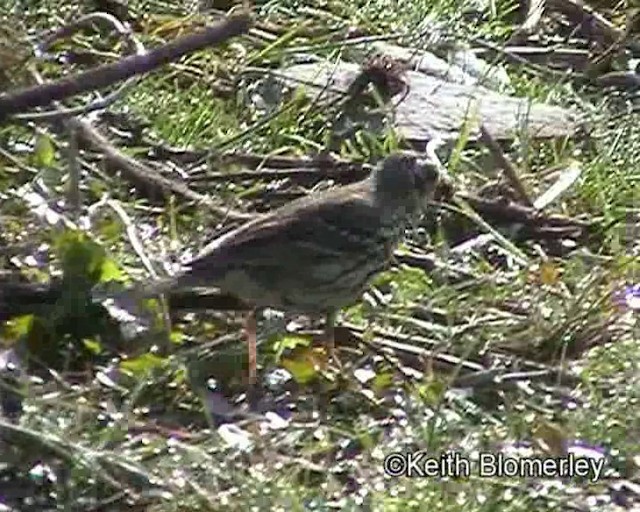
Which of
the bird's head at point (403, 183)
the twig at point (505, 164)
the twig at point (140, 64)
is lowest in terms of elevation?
the twig at point (505, 164)

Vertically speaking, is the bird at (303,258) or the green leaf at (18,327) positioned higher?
the bird at (303,258)

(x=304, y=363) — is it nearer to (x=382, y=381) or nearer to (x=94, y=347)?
(x=382, y=381)

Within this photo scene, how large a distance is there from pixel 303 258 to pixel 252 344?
0.25 metres

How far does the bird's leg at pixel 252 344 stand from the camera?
5.41 metres

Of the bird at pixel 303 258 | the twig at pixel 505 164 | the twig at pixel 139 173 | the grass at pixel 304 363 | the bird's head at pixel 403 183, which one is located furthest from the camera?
the twig at pixel 505 164

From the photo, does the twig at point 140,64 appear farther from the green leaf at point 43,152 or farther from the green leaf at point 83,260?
the green leaf at point 43,152

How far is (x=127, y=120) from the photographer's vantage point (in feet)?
22.3

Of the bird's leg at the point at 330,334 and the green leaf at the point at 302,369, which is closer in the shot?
the green leaf at the point at 302,369

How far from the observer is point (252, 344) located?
544 cm

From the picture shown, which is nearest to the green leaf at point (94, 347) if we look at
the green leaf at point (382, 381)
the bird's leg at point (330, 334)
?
the bird's leg at point (330, 334)

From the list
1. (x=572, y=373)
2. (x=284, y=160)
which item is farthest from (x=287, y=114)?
(x=572, y=373)

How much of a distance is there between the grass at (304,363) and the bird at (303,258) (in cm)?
14

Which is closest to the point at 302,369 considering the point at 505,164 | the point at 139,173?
the point at 139,173

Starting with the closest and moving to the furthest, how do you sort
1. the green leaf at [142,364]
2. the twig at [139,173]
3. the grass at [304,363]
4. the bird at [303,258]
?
1. the grass at [304,363]
2. the green leaf at [142,364]
3. the bird at [303,258]
4. the twig at [139,173]
